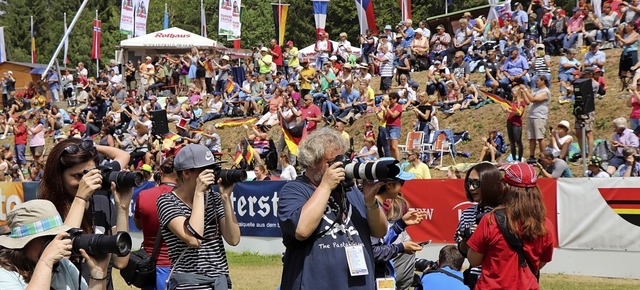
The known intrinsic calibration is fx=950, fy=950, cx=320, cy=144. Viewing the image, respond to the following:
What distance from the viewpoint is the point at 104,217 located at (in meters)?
5.59

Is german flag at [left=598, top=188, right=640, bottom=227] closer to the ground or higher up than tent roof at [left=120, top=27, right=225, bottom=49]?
closer to the ground

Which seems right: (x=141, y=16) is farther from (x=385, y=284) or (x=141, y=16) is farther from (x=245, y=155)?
(x=385, y=284)

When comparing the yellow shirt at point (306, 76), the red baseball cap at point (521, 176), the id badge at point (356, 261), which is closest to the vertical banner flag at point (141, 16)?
the yellow shirt at point (306, 76)

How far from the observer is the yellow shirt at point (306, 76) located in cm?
2733

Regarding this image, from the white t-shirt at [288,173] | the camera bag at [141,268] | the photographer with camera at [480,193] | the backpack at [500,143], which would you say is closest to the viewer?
the photographer with camera at [480,193]

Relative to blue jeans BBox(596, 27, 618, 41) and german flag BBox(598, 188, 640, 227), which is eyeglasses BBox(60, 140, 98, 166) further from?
blue jeans BBox(596, 27, 618, 41)

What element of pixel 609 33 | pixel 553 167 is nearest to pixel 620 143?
pixel 553 167

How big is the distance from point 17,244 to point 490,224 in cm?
275

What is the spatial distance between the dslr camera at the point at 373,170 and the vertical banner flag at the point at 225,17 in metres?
36.8

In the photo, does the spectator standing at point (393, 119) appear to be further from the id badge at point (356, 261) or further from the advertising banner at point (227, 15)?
the advertising banner at point (227, 15)

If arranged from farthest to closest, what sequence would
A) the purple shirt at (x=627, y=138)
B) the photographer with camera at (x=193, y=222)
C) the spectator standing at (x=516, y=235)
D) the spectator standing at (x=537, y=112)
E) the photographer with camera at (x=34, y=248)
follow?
the spectator standing at (x=537, y=112) → the purple shirt at (x=627, y=138) → the photographer with camera at (x=193, y=222) → the spectator standing at (x=516, y=235) → the photographer with camera at (x=34, y=248)

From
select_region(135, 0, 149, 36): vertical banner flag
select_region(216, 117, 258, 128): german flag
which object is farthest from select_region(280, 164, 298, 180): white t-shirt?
select_region(135, 0, 149, 36): vertical banner flag

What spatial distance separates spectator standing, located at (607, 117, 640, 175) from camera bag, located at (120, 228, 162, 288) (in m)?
11.2

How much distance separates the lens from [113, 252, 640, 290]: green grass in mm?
12875
